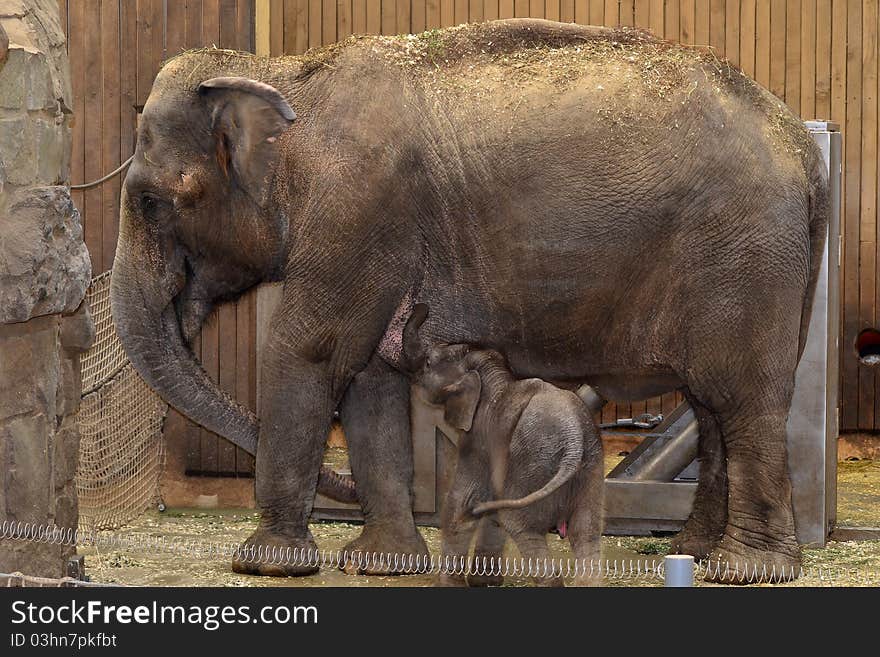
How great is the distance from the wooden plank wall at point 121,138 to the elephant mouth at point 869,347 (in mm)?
4503

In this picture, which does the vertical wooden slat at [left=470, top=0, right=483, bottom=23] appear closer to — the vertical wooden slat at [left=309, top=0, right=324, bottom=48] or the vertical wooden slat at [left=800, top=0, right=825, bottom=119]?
the vertical wooden slat at [left=309, top=0, right=324, bottom=48]

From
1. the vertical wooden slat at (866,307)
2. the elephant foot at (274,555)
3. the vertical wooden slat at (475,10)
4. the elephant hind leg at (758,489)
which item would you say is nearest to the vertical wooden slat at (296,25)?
the vertical wooden slat at (475,10)

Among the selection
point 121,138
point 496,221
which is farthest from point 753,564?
point 121,138

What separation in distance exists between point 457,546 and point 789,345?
1.56m

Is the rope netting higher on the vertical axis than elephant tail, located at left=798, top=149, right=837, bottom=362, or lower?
lower

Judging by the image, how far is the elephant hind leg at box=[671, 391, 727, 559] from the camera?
7.00 metres

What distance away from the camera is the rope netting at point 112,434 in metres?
7.86

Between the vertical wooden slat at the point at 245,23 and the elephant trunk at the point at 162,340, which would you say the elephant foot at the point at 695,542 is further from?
the vertical wooden slat at the point at 245,23

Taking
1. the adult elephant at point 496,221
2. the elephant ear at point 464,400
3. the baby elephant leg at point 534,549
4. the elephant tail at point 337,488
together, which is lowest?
the elephant tail at point 337,488

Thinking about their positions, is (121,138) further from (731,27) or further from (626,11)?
(731,27)

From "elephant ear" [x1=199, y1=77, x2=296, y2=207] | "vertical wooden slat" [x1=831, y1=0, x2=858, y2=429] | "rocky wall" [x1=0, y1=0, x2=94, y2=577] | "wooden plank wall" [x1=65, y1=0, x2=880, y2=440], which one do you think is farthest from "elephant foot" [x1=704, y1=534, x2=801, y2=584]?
"vertical wooden slat" [x1=831, y1=0, x2=858, y2=429]

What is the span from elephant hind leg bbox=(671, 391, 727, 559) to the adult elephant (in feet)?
1.48

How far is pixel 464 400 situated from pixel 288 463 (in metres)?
0.98
